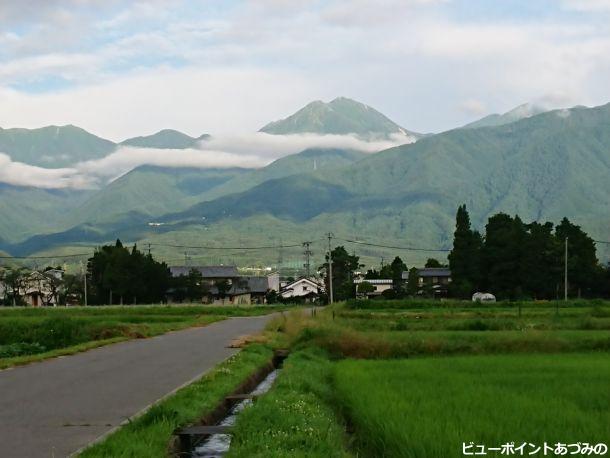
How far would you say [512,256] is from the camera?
7500 cm

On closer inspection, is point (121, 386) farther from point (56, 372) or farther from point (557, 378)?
point (557, 378)

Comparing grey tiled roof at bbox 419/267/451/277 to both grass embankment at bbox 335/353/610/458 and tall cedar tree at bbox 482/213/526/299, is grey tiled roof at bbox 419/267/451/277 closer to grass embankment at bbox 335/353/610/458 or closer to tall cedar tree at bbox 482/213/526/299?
tall cedar tree at bbox 482/213/526/299

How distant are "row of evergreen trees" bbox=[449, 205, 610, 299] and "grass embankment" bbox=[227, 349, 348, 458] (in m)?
59.2

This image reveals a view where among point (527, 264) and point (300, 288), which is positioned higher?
point (527, 264)

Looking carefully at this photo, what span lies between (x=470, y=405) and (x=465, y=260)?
71377 millimetres

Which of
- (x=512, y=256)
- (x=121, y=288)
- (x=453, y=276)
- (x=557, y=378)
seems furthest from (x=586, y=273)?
(x=557, y=378)

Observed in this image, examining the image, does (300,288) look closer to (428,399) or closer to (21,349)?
(21,349)

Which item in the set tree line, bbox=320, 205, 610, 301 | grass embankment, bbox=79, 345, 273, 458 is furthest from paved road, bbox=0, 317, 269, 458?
tree line, bbox=320, 205, 610, 301

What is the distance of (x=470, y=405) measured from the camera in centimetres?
1118

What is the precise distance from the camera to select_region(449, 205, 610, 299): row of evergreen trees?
2886 inches

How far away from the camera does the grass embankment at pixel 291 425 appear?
8.57 metres

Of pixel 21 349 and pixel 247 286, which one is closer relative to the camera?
pixel 21 349

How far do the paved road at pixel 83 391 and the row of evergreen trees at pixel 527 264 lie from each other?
51148mm

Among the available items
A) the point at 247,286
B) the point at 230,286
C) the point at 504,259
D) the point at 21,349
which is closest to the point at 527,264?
the point at 504,259
